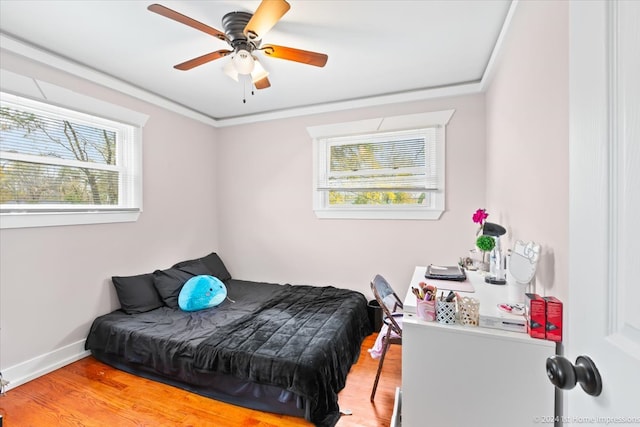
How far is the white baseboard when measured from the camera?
200cm

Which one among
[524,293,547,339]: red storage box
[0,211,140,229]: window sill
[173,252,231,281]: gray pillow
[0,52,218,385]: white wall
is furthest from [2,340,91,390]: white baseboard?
[524,293,547,339]: red storage box

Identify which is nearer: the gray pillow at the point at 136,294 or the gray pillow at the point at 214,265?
the gray pillow at the point at 136,294

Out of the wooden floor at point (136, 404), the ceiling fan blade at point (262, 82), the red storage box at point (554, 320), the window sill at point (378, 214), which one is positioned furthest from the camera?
the window sill at point (378, 214)

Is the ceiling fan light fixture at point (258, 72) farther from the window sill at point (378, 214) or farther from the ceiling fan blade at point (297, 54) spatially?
the window sill at point (378, 214)

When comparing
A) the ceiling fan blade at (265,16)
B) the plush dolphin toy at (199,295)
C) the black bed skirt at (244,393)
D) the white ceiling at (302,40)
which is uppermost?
the white ceiling at (302,40)

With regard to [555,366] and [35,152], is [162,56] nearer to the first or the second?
[35,152]

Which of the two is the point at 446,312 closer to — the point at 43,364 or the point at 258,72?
the point at 258,72

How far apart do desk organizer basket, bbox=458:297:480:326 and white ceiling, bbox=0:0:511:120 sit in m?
1.73

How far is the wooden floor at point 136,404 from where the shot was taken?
5.50 ft

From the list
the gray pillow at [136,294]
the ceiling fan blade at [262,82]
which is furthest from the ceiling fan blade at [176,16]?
the gray pillow at [136,294]

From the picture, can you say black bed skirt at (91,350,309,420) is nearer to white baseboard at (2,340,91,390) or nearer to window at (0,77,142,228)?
white baseboard at (2,340,91,390)

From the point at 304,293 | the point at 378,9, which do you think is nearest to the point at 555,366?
the point at 378,9

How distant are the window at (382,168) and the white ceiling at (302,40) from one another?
38cm

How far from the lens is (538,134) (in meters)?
1.35
